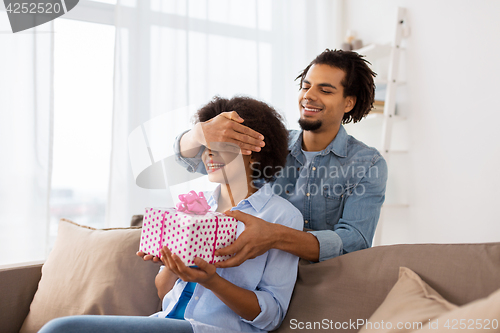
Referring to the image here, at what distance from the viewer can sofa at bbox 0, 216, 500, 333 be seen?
2.68ft

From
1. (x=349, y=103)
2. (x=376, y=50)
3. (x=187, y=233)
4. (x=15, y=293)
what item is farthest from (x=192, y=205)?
(x=376, y=50)

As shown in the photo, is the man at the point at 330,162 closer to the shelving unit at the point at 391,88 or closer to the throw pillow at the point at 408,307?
the throw pillow at the point at 408,307

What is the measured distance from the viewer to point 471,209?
6.89ft

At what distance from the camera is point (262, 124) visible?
117cm

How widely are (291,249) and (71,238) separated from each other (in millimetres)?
878

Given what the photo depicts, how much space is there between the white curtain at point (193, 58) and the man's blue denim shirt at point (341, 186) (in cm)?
87

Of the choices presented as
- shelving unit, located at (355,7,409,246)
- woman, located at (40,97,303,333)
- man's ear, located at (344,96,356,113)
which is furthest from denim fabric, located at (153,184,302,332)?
shelving unit, located at (355,7,409,246)

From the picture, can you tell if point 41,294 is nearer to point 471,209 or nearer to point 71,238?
point 71,238

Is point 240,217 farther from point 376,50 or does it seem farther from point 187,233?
point 376,50

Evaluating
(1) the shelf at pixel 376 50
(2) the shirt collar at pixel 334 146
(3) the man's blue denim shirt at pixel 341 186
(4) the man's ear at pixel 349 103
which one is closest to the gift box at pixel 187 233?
(3) the man's blue denim shirt at pixel 341 186

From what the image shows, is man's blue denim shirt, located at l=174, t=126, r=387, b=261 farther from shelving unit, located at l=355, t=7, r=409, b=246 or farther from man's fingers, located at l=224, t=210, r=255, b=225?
shelving unit, located at l=355, t=7, r=409, b=246

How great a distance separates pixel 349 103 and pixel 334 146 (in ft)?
0.80

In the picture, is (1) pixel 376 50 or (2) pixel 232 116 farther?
(1) pixel 376 50

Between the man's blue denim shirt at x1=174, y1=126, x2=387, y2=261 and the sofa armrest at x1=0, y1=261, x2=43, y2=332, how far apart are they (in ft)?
2.38
